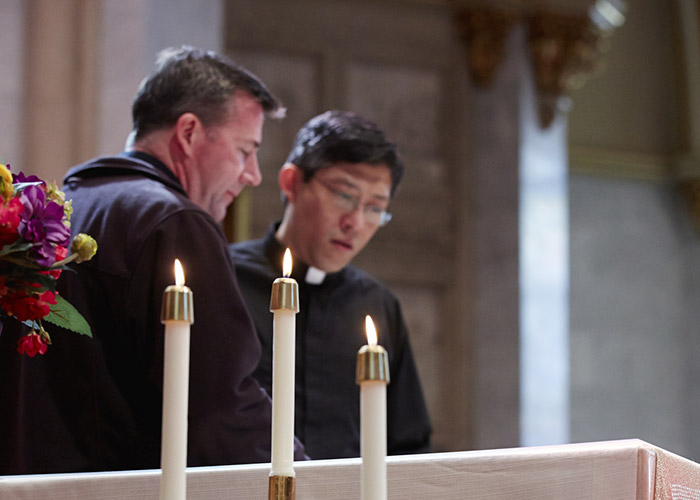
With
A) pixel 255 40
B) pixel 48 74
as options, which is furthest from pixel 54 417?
pixel 255 40

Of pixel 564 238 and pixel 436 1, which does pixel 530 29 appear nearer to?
pixel 436 1

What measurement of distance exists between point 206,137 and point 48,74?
2.67 meters

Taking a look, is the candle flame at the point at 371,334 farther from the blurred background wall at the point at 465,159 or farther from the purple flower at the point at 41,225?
the blurred background wall at the point at 465,159

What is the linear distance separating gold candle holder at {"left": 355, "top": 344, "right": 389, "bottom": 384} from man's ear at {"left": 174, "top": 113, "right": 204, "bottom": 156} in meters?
1.69

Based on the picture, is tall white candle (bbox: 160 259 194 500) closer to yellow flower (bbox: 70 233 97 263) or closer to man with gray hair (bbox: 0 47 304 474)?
yellow flower (bbox: 70 233 97 263)

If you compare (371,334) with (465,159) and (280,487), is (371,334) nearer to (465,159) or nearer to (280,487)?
(280,487)

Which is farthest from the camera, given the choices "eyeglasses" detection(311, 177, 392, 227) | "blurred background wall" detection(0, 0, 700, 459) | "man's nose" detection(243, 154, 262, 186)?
"blurred background wall" detection(0, 0, 700, 459)

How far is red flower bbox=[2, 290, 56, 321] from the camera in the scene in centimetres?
180

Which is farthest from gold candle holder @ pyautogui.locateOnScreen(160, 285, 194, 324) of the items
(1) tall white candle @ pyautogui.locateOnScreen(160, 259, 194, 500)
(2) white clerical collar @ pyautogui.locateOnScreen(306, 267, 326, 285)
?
(2) white clerical collar @ pyautogui.locateOnScreen(306, 267, 326, 285)

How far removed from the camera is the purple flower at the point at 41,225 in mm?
1810

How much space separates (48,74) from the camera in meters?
5.34

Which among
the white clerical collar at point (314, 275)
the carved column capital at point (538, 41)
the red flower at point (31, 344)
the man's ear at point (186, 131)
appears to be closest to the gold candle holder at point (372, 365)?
the red flower at point (31, 344)

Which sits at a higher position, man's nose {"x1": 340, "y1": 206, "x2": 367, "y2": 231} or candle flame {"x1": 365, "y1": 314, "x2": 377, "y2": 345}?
man's nose {"x1": 340, "y1": 206, "x2": 367, "y2": 231}

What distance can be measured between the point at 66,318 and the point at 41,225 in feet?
0.61
